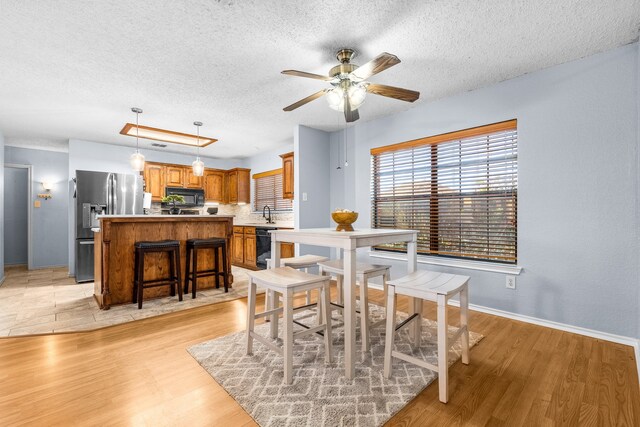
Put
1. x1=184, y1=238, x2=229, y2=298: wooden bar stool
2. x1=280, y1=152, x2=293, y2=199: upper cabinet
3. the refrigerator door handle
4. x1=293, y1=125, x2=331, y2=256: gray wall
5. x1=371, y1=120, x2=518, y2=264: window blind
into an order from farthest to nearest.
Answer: x1=280, y1=152, x2=293, y2=199: upper cabinet
the refrigerator door handle
x1=293, y1=125, x2=331, y2=256: gray wall
x1=184, y1=238, x2=229, y2=298: wooden bar stool
x1=371, y1=120, x2=518, y2=264: window blind

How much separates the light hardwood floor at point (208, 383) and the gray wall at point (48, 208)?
4.67 meters

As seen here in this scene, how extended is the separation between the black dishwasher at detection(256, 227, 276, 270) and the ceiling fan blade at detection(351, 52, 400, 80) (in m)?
3.39

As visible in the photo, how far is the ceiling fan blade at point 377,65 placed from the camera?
75.0 inches

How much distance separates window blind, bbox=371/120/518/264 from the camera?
119 inches

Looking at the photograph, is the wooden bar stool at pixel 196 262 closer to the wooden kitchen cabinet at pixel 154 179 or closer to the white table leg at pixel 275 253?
the white table leg at pixel 275 253

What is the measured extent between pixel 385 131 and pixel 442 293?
2925mm

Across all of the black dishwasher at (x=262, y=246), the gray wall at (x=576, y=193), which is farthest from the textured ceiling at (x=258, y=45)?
the black dishwasher at (x=262, y=246)

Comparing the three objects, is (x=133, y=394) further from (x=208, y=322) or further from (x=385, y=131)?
(x=385, y=131)

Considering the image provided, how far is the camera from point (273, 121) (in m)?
4.35

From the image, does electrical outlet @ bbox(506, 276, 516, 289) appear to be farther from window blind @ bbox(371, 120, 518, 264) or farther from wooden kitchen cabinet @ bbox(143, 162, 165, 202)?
wooden kitchen cabinet @ bbox(143, 162, 165, 202)

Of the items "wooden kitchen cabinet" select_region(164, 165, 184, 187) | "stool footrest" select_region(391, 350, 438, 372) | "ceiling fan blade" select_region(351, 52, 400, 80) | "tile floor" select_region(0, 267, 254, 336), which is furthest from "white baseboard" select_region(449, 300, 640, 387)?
"wooden kitchen cabinet" select_region(164, 165, 184, 187)

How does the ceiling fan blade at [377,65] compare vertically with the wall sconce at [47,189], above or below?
above

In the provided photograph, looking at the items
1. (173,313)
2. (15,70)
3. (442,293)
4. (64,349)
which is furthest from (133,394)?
(15,70)

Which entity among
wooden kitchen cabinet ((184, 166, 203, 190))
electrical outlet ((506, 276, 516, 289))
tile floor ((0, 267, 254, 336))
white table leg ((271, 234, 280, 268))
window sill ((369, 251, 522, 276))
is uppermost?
wooden kitchen cabinet ((184, 166, 203, 190))
